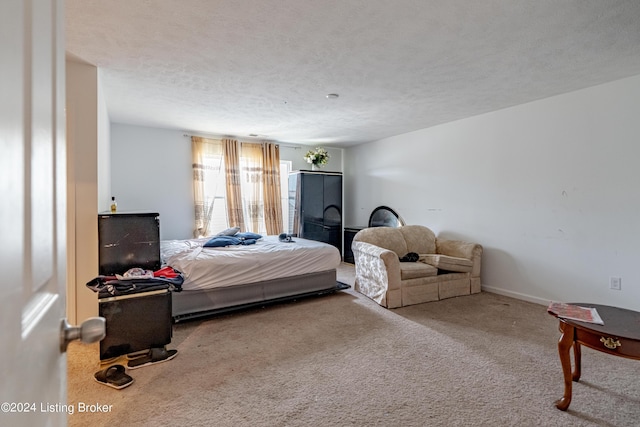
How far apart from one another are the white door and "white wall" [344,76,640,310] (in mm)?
4382

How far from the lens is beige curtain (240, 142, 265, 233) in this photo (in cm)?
579

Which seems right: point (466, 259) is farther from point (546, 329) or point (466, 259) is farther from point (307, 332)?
point (307, 332)

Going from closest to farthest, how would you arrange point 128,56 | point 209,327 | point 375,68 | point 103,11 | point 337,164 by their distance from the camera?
point 103,11 → point 128,56 → point 375,68 → point 209,327 → point 337,164

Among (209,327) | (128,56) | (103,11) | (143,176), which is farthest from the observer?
(143,176)

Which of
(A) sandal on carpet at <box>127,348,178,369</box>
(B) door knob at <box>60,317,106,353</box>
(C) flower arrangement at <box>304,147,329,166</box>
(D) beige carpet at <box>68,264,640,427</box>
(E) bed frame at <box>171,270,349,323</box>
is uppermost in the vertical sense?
(C) flower arrangement at <box>304,147,329,166</box>

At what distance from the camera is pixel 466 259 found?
4.08 m

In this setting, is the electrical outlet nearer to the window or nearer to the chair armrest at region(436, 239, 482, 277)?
the chair armrest at region(436, 239, 482, 277)

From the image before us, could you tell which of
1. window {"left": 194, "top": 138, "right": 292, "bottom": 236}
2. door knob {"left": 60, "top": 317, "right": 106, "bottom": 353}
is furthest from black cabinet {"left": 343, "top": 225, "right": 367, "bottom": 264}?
door knob {"left": 60, "top": 317, "right": 106, "bottom": 353}

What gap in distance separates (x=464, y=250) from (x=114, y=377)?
4012mm

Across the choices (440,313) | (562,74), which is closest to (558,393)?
(440,313)

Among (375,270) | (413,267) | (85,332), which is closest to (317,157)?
(375,270)

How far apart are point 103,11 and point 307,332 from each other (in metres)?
2.88

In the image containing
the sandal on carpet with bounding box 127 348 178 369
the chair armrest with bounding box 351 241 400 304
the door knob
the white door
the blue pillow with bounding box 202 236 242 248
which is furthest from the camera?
the blue pillow with bounding box 202 236 242 248

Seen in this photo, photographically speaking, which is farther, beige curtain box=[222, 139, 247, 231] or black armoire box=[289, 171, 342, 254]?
black armoire box=[289, 171, 342, 254]
